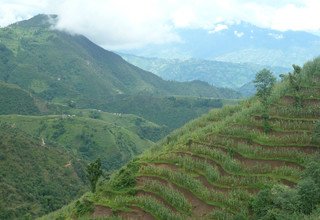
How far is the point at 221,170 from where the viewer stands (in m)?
41.9

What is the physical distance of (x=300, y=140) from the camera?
42812 millimetres

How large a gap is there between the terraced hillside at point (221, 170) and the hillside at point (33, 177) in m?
50.7

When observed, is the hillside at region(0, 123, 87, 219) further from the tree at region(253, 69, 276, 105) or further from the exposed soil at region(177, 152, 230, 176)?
the tree at region(253, 69, 276, 105)

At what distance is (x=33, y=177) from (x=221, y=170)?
7137 centimetres

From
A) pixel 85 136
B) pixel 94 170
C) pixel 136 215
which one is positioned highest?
pixel 94 170

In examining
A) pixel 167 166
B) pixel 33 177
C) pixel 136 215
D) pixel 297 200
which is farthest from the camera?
pixel 33 177

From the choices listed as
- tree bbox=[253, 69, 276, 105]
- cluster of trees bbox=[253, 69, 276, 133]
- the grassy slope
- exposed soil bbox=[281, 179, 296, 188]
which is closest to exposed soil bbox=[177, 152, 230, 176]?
exposed soil bbox=[281, 179, 296, 188]

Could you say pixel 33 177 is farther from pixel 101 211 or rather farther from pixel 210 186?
pixel 210 186

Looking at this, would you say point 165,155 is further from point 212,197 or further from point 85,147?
point 85,147

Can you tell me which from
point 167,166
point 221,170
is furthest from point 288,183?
point 167,166

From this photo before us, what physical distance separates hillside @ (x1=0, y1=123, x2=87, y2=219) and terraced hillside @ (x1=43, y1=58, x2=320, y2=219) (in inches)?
1998

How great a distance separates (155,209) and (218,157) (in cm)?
903

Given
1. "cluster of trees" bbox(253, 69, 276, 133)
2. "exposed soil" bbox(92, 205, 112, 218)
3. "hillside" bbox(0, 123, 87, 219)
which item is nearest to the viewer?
"exposed soil" bbox(92, 205, 112, 218)

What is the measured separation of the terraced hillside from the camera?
38.0 m
